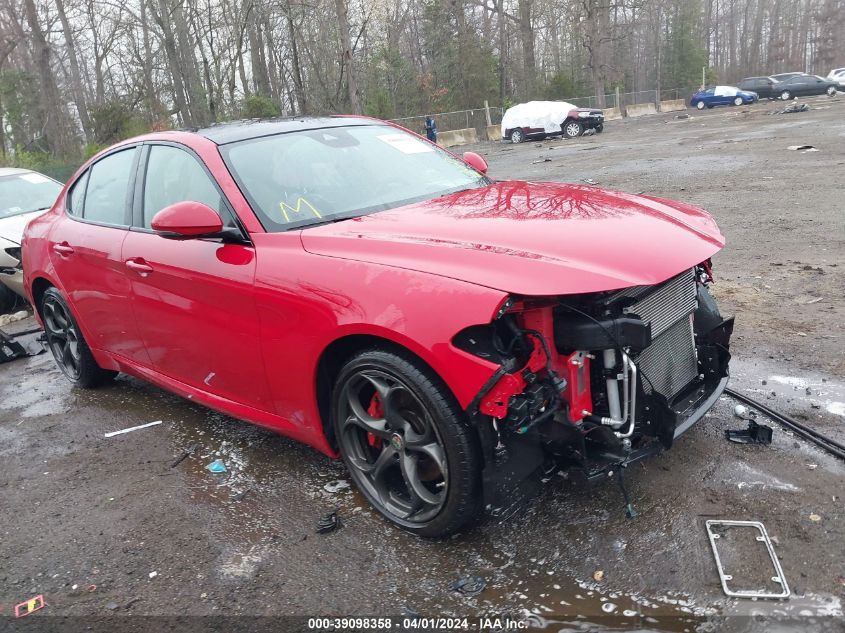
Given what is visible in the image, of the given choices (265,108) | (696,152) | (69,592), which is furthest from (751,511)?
(265,108)

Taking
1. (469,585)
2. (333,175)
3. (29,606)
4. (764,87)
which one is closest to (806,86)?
(764,87)

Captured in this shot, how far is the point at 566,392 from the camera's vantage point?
258 centimetres

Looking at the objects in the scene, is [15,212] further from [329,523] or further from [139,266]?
[329,523]

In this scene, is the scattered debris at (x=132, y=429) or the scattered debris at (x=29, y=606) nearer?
the scattered debris at (x=29, y=606)

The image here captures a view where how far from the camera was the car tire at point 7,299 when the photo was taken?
7.77 m

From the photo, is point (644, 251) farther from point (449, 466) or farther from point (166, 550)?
point (166, 550)

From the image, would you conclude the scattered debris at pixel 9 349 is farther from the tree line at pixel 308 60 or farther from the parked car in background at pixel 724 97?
the parked car in background at pixel 724 97

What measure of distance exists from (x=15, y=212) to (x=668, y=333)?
8.06 metres

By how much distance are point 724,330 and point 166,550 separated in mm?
2765

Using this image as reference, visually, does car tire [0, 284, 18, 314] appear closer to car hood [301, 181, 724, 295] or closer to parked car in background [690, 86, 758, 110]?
car hood [301, 181, 724, 295]

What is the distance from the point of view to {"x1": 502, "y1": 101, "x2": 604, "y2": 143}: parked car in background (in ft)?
95.7

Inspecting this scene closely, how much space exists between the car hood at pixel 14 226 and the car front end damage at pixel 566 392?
660 centimetres

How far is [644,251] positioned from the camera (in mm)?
2629

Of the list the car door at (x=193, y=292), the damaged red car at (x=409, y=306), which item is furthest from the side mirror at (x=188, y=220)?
the car door at (x=193, y=292)
